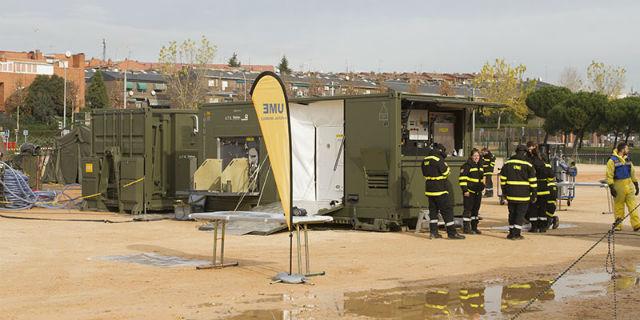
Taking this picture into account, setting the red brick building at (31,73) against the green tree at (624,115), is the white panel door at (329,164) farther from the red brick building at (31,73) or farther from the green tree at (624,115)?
the red brick building at (31,73)

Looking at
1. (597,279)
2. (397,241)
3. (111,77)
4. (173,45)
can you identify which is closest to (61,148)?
(397,241)

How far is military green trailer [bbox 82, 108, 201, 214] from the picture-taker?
73.0ft

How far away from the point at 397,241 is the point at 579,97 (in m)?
55.1

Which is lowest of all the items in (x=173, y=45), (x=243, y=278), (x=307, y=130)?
(x=243, y=278)

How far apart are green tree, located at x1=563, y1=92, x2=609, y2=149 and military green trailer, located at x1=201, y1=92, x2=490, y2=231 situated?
49.5 meters

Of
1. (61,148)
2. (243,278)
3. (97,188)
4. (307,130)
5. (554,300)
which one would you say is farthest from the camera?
(61,148)

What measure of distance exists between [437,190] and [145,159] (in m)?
8.96

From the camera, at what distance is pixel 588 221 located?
21.0m

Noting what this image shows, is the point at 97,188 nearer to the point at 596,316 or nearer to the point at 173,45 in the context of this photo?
the point at 596,316

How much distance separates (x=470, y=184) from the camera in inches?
680

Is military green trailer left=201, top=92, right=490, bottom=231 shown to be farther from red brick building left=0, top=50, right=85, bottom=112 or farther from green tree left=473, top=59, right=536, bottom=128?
red brick building left=0, top=50, right=85, bottom=112

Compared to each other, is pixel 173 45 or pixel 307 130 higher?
pixel 173 45

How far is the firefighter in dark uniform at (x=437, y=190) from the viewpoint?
53.5ft

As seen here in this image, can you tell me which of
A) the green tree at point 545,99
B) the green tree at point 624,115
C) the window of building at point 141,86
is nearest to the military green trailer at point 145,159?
the green tree at point 624,115
